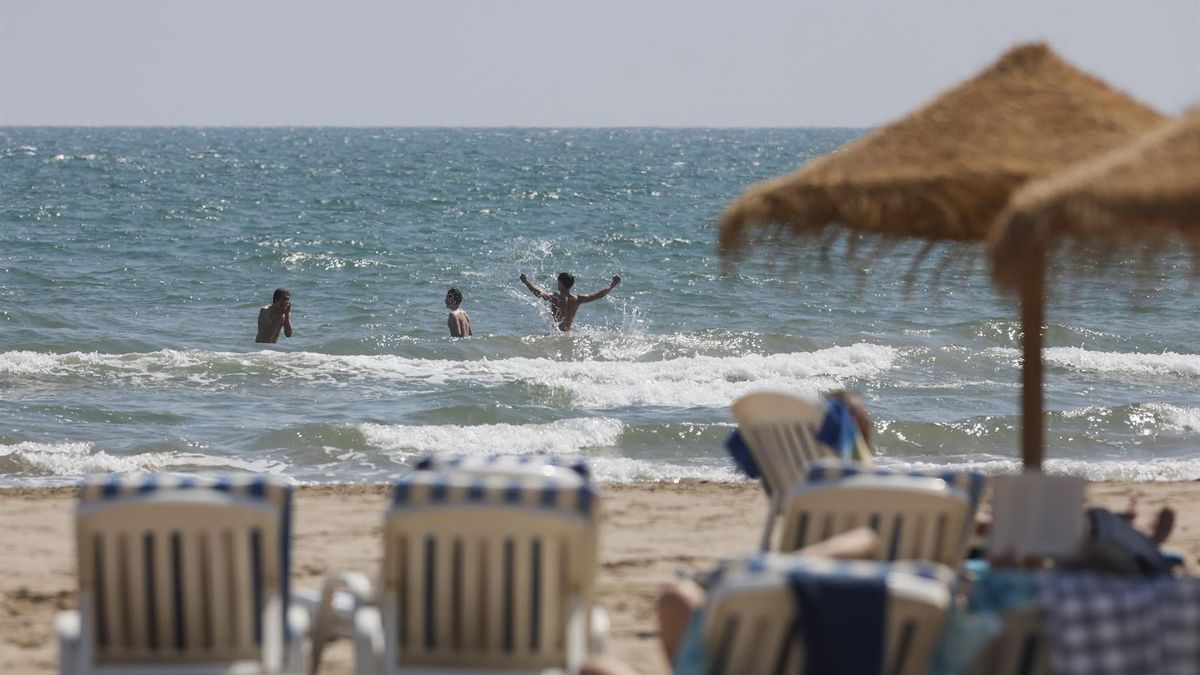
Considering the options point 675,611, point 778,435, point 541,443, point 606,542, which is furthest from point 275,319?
point 675,611

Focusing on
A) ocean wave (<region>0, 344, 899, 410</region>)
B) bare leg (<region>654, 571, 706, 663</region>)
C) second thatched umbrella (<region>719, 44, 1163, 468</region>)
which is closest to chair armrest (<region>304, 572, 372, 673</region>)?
bare leg (<region>654, 571, 706, 663</region>)

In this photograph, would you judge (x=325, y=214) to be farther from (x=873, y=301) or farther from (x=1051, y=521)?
(x=1051, y=521)

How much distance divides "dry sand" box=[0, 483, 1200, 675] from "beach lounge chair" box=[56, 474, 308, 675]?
1.34m

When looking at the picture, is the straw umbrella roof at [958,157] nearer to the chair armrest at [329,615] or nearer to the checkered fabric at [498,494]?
the checkered fabric at [498,494]

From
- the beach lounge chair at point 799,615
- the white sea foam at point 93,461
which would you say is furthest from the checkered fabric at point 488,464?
the white sea foam at point 93,461

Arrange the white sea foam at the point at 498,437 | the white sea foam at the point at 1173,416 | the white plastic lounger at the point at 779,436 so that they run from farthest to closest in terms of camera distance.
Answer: the white sea foam at the point at 1173,416 < the white sea foam at the point at 498,437 < the white plastic lounger at the point at 779,436

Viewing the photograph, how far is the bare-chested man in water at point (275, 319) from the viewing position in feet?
55.6

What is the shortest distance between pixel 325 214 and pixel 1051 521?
3217cm

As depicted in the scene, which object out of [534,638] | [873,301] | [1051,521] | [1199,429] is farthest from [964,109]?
[873,301]

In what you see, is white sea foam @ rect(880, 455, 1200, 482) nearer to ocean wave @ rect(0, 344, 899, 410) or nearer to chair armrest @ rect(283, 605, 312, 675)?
ocean wave @ rect(0, 344, 899, 410)

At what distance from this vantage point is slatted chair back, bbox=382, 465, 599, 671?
403cm

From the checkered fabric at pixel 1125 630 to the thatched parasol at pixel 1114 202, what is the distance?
43.6 inches

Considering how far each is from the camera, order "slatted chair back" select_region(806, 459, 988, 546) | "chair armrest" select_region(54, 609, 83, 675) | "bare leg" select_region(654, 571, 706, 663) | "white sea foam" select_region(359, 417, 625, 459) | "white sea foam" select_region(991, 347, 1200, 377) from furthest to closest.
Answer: "white sea foam" select_region(991, 347, 1200, 377) < "white sea foam" select_region(359, 417, 625, 459) < "slatted chair back" select_region(806, 459, 988, 546) < "bare leg" select_region(654, 571, 706, 663) < "chair armrest" select_region(54, 609, 83, 675)

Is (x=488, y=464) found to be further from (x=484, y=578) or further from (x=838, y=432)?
(x=838, y=432)
